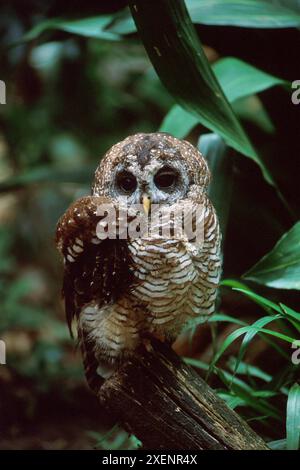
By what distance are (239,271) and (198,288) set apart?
2.57ft

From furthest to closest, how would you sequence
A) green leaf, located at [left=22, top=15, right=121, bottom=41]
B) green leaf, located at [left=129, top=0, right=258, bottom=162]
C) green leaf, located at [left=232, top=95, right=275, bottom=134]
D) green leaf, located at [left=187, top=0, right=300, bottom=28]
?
1. green leaf, located at [left=232, top=95, right=275, bottom=134]
2. green leaf, located at [left=22, top=15, right=121, bottom=41]
3. green leaf, located at [left=187, top=0, right=300, bottom=28]
4. green leaf, located at [left=129, top=0, right=258, bottom=162]

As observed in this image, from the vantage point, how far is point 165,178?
1487mm

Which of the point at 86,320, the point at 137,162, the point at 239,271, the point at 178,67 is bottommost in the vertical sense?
the point at 239,271

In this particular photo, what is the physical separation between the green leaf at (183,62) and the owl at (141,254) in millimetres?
223

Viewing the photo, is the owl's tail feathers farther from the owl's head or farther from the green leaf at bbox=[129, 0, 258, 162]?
the green leaf at bbox=[129, 0, 258, 162]

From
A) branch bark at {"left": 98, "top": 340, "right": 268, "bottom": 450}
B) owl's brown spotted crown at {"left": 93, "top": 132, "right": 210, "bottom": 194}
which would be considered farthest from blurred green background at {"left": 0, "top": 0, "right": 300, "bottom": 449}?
owl's brown spotted crown at {"left": 93, "top": 132, "right": 210, "bottom": 194}

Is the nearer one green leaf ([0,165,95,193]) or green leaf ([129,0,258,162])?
green leaf ([129,0,258,162])

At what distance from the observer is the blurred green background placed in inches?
75.1

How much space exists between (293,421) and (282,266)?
42cm

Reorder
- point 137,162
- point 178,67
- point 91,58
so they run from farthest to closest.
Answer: point 91,58 → point 178,67 → point 137,162

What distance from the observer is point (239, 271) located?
225 cm

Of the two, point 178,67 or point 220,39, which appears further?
point 220,39
